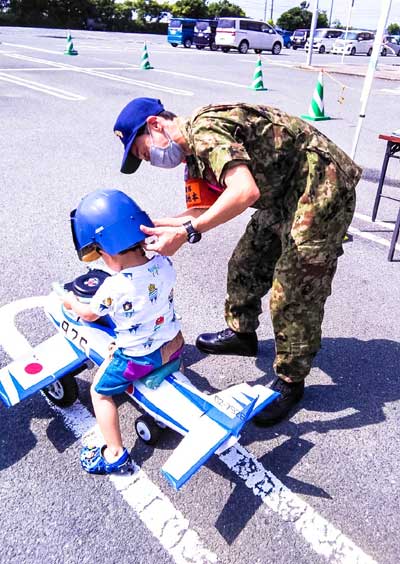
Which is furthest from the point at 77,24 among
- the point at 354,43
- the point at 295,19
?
the point at 295,19

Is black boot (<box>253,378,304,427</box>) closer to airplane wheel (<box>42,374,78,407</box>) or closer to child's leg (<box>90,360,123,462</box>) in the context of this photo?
child's leg (<box>90,360,123,462</box>)

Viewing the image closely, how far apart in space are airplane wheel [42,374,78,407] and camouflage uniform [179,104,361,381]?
1125 mm

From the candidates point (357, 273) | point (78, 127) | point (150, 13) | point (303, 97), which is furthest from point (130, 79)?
point (150, 13)

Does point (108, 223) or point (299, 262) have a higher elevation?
point (108, 223)

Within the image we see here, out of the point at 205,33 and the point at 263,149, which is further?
the point at 205,33

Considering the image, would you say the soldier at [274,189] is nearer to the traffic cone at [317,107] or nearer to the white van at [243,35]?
the traffic cone at [317,107]

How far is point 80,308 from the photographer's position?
243cm

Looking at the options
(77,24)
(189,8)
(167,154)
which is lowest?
(77,24)

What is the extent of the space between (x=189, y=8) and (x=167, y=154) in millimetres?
49854

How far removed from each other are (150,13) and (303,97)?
37702 millimetres

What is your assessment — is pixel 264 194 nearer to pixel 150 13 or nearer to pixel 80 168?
pixel 80 168

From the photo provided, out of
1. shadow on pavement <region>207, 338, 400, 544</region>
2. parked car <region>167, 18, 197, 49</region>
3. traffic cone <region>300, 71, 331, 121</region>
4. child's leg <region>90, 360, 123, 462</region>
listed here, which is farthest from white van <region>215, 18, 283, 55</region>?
child's leg <region>90, 360, 123, 462</region>

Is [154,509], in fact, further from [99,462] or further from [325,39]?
[325,39]

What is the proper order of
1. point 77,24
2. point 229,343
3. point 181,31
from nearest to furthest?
1. point 229,343
2. point 181,31
3. point 77,24
